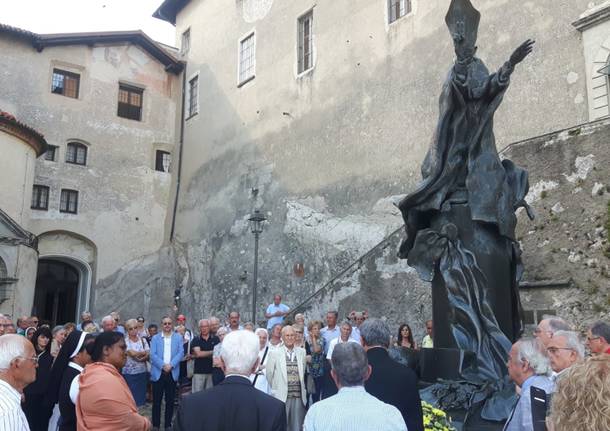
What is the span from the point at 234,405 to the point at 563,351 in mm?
1727

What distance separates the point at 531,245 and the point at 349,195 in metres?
7.97

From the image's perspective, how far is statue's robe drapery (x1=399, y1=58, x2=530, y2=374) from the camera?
533cm

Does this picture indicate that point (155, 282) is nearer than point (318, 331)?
No

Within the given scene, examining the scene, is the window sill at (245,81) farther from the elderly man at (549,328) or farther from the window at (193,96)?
the elderly man at (549,328)

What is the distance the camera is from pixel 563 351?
3.40m

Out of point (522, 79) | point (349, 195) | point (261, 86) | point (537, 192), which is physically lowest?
point (537, 192)

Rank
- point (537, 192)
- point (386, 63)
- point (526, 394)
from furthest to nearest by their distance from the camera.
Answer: point (386, 63)
point (537, 192)
point (526, 394)

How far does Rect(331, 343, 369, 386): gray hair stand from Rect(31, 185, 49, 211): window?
72.4ft

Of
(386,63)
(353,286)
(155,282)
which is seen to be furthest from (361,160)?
(155,282)

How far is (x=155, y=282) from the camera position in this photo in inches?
1004

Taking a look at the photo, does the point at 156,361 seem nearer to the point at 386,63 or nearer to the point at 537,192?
the point at 537,192

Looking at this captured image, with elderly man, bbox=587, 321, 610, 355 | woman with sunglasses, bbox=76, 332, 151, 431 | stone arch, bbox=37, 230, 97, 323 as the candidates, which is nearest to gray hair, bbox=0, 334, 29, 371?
woman with sunglasses, bbox=76, 332, 151, 431

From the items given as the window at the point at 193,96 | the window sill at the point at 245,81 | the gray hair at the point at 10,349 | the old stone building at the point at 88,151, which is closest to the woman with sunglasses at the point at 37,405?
the gray hair at the point at 10,349

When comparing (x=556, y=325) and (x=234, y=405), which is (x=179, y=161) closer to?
(x=556, y=325)
